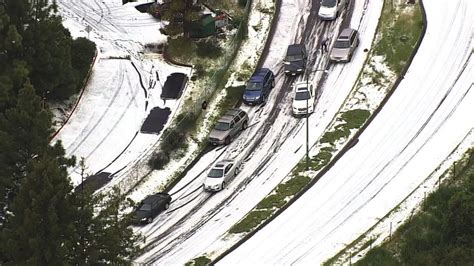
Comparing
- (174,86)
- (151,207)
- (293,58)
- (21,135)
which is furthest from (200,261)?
(293,58)

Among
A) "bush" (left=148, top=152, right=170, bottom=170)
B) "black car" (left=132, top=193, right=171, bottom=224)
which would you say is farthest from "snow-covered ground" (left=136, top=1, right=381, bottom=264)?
A: "bush" (left=148, top=152, right=170, bottom=170)

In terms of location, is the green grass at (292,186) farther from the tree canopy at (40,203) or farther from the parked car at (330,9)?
the parked car at (330,9)

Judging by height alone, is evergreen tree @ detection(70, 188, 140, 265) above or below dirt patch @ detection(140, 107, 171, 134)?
above

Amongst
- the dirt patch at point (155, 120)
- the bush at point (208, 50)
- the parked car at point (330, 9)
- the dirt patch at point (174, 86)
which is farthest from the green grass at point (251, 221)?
the parked car at point (330, 9)

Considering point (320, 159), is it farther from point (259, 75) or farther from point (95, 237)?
point (95, 237)

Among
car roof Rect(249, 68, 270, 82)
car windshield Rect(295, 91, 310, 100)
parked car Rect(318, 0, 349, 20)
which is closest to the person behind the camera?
car windshield Rect(295, 91, 310, 100)

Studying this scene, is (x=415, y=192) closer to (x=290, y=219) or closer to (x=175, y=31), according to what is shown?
(x=290, y=219)

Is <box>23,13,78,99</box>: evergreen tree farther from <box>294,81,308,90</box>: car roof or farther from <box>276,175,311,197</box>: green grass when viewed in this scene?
<box>276,175,311,197</box>: green grass

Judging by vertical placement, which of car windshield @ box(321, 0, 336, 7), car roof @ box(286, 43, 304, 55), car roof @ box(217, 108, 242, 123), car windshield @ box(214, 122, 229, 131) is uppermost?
car windshield @ box(321, 0, 336, 7)
